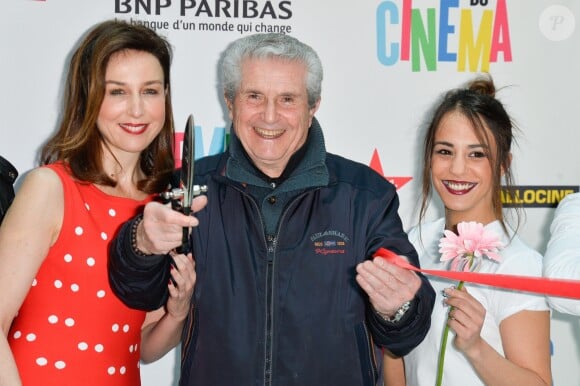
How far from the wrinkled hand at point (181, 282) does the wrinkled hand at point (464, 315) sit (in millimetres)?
660

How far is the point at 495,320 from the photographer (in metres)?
2.06

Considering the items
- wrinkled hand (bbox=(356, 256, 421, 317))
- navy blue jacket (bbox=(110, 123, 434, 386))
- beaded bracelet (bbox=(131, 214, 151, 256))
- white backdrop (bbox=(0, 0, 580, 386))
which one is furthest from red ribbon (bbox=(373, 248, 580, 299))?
white backdrop (bbox=(0, 0, 580, 386))

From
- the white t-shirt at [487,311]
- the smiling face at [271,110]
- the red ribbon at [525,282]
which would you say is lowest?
the white t-shirt at [487,311]

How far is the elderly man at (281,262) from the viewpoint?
189 cm

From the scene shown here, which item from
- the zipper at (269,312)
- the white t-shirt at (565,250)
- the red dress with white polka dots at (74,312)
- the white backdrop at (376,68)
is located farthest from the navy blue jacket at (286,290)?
the white backdrop at (376,68)

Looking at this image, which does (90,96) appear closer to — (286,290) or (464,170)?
(286,290)

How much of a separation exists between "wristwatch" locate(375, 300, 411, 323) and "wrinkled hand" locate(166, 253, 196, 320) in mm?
502

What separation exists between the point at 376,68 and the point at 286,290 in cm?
157

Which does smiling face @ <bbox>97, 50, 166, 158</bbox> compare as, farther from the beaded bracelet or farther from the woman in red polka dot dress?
the beaded bracelet

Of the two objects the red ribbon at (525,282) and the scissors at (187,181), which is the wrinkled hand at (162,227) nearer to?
the scissors at (187,181)

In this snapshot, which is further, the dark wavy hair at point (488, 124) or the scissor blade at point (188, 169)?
the dark wavy hair at point (488, 124)

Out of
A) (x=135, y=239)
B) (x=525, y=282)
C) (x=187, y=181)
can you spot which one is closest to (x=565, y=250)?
(x=525, y=282)

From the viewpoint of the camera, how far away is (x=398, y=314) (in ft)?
5.94

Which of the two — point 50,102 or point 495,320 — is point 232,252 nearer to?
point 495,320
